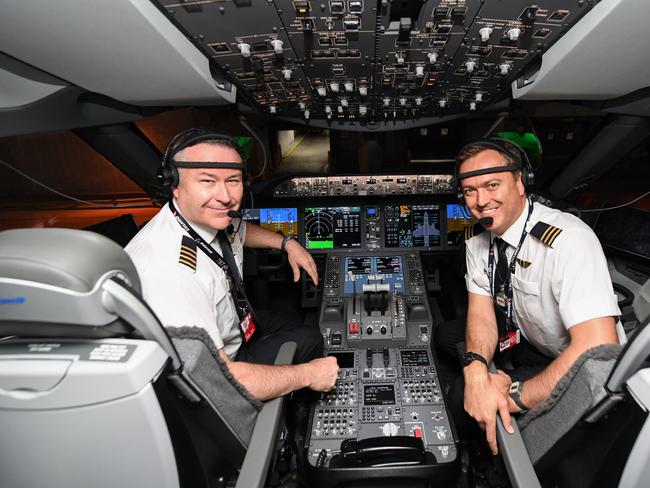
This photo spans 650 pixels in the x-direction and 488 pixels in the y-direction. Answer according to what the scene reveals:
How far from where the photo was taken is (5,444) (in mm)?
675

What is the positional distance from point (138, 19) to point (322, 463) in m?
1.60

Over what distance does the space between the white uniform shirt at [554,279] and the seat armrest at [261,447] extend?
1030 millimetres

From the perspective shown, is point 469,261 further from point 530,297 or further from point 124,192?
point 124,192

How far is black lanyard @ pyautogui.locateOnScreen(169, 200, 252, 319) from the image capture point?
1339mm

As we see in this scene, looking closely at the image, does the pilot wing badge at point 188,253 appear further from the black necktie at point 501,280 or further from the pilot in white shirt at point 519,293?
the black necktie at point 501,280

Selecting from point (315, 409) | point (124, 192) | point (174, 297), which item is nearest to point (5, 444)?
point (174, 297)

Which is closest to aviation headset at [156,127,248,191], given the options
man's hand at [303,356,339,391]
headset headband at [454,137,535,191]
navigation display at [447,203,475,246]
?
man's hand at [303,356,339,391]

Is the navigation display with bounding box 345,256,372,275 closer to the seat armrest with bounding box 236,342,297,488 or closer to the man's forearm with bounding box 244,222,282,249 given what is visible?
the man's forearm with bounding box 244,222,282,249

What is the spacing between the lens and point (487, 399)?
44.6 inches

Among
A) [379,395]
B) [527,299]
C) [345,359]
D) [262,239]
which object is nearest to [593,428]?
[527,299]

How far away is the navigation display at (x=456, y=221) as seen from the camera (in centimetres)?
247

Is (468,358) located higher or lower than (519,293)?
lower

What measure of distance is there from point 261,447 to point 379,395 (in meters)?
0.77

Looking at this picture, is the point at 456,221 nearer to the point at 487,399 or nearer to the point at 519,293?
the point at 519,293
